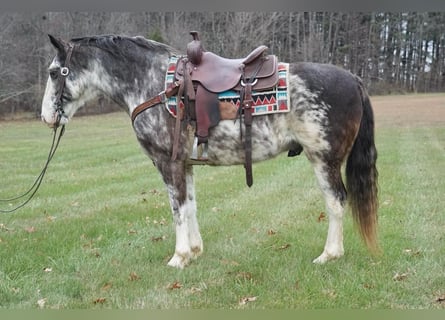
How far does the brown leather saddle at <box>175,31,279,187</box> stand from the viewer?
3533 mm

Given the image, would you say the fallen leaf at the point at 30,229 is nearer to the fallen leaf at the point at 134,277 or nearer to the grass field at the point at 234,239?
the grass field at the point at 234,239

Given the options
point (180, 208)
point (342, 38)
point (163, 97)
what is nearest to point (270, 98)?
point (163, 97)

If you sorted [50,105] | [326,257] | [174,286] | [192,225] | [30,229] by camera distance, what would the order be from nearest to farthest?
[174,286] → [326,257] → [50,105] → [192,225] → [30,229]

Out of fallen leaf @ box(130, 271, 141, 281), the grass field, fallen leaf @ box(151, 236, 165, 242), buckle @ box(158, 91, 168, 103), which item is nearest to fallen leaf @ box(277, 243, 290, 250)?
the grass field

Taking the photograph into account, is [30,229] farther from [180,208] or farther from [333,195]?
[333,195]

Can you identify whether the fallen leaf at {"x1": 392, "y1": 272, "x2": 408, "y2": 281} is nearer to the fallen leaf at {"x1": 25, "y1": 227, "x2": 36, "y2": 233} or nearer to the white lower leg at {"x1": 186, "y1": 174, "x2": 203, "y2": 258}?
the white lower leg at {"x1": 186, "y1": 174, "x2": 203, "y2": 258}

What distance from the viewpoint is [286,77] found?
3.56 m

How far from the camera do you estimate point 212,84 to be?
140 inches

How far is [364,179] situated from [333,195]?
31cm

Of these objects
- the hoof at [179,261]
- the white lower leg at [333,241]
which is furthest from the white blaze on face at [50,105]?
the white lower leg at [333,241]

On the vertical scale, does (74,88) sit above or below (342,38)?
below

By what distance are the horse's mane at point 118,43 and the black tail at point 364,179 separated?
6.07ft

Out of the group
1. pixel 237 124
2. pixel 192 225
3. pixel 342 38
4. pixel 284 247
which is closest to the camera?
pixel 237 124

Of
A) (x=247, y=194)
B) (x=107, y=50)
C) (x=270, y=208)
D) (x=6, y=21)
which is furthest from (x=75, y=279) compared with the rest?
(x=6, y=21)
